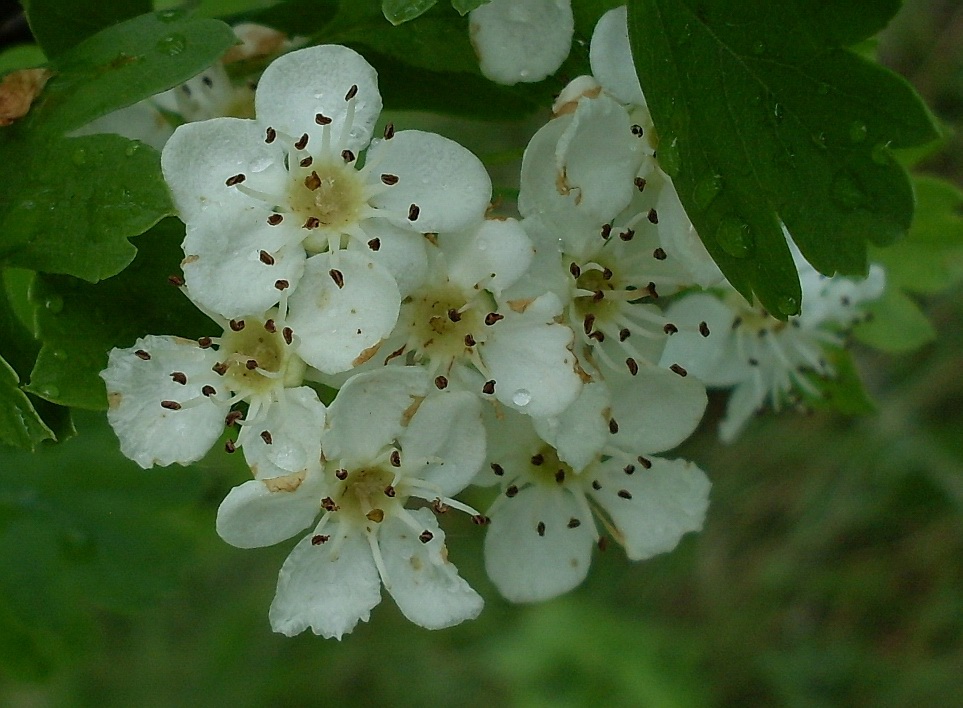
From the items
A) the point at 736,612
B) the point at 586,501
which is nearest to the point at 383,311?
the point at 586,501

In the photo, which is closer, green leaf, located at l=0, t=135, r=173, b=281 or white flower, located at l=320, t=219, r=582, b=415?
green leaf, located at l=0, t=135, r=173, b=281

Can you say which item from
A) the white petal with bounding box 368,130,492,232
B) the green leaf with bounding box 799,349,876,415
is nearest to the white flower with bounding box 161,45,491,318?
the white petal with bounding box 368,130,492,232

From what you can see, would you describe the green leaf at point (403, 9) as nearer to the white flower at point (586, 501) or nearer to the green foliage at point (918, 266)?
the white flower at point (586, 501)

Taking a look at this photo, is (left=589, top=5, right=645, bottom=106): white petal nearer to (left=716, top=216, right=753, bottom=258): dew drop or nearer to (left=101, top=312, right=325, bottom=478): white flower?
(left=716, top=216, right=753, bottom=258): dew drop

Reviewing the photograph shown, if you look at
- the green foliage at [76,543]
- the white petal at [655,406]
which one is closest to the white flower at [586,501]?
the white petal at [655,406]

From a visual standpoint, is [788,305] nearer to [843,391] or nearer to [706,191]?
[706,191]

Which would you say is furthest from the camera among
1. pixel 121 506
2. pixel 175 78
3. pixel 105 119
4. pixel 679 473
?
pixel 121 506

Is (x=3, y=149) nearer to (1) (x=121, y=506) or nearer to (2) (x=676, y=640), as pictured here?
(1) (x=121, y=506)

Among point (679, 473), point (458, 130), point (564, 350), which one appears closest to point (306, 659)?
point (458, 130)
